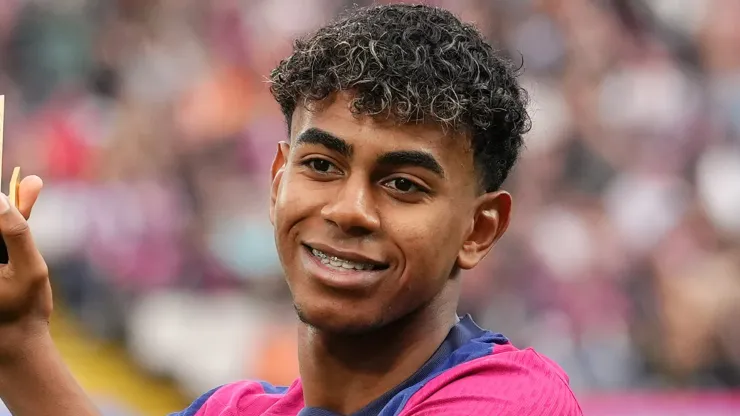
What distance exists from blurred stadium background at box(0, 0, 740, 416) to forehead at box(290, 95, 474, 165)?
396 centimetres

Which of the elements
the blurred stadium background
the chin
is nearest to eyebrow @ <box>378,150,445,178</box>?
the chin

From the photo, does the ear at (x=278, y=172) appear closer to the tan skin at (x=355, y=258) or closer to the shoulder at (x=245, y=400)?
the tan skin at (x=355, y=258)

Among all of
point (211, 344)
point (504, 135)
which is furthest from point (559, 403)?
point (211, 344)

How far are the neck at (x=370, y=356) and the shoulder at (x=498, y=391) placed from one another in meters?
0.10

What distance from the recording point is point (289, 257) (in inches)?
88.0

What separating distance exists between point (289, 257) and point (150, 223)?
4249mm

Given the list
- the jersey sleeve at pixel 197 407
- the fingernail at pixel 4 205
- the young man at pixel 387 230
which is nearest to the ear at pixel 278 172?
the young man at pixel 387 230

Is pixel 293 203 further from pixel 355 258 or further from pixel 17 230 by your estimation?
pixel 17 230

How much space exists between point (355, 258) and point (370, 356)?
244mm

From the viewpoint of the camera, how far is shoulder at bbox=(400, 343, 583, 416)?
6.93ft

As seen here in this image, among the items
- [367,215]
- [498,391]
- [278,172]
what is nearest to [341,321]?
[367,215]

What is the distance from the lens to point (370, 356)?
2.29 m

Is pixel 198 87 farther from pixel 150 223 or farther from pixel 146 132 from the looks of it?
pixel 150 223

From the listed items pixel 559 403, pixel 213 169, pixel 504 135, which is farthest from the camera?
pixel 213 169
